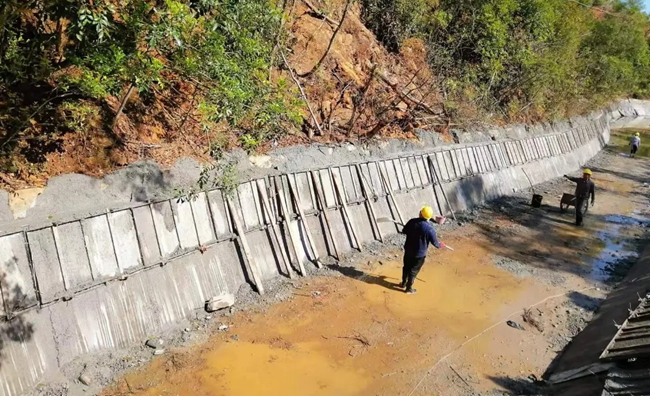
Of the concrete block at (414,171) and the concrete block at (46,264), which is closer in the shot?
the concrete block at (46,264)

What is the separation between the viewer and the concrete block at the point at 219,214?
7918 millimetres

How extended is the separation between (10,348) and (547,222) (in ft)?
45.0

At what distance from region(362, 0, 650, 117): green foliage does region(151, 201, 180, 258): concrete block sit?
11.8 m

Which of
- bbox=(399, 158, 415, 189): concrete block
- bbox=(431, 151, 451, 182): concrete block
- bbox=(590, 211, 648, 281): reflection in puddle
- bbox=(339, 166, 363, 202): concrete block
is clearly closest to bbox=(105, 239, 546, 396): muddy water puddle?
bbox=(339, 166, 363, 202): concrete block

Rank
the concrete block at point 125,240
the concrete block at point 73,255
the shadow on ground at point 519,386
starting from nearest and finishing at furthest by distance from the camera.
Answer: the concrete block at point 73,255, the shadow on ground at point 519,386, the concrete block at point 125,240

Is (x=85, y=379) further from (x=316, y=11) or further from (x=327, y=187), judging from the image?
(x=316, y=11)

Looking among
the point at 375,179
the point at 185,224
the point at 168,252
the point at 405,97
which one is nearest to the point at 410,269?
the point at 375,179

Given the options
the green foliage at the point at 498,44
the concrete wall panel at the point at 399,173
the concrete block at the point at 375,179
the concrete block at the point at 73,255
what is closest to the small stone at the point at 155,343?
the concrete block at the point at 73,255

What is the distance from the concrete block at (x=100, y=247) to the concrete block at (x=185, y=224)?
112cm

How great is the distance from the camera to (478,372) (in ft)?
22.2

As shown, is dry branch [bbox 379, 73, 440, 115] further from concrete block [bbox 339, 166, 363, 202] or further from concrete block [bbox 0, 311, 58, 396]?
concrete block [bbox 0, 311, 58, 396]

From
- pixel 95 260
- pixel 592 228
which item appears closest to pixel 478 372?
pixel 95 260

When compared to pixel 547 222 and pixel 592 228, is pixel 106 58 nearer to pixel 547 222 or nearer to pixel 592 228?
pixel 547 222

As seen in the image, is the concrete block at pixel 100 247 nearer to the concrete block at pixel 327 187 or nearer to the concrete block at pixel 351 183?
the concrete block at pixel 327 187
